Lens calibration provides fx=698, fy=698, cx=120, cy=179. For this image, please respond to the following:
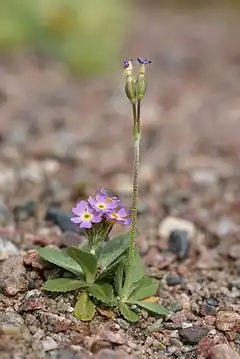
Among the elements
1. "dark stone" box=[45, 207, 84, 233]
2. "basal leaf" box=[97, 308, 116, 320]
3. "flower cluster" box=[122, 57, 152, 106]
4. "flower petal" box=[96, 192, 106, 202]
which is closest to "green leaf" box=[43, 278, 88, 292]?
"basal leaf" box=[97, 308, 116, 320]

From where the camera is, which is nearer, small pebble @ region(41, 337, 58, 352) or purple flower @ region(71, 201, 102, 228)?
small pebble @ region(41, 337, 58, 352)

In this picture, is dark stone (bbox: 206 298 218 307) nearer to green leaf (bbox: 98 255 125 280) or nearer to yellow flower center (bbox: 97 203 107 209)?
green leaf (bbox: 98 255 125 280)

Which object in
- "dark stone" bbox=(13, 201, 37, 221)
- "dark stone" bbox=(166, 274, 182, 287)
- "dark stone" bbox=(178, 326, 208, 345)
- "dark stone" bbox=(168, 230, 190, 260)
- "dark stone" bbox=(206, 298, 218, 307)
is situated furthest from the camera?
"dark stone" bbox=(13, 201, 37, 221)

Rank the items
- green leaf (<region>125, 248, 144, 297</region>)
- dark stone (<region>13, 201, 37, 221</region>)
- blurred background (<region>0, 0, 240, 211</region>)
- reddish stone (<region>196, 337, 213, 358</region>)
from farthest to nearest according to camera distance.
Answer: blurred background (<region>0, 0, 240, 211</region>) → dark stone (<region>13, 201, 37, 221</region>) → green leaf (<region>125, 248, 144, 297</region>) → reddish stone (<region>196, 337, 213, 358</region>)

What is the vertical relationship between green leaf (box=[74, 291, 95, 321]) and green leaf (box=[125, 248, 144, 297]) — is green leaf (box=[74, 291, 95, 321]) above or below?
below

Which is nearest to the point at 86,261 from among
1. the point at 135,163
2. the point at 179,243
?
the point at 135,163

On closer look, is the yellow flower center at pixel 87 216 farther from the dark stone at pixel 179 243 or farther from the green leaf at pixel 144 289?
the dark stone at pixel 179 243

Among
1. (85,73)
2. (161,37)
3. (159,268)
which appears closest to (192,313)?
(159,268)
